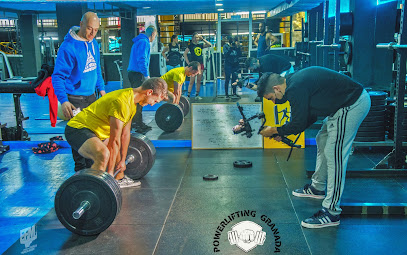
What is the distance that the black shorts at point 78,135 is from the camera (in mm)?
2986

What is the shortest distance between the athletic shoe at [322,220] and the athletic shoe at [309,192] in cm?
51

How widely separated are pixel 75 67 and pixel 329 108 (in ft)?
7.18

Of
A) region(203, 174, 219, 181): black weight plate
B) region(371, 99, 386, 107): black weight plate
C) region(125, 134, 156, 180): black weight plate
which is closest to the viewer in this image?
region(125, 134, 156, 180): black weight plate

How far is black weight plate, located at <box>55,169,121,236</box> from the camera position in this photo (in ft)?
8.66

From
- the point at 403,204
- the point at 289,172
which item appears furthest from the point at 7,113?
the point at 403,204

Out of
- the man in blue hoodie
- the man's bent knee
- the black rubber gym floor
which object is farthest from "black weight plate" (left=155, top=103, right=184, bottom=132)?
the man's bent knee

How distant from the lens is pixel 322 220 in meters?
2.81

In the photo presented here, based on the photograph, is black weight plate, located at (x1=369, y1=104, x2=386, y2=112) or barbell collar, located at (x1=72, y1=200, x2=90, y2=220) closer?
barbell collar, located at (x1=72, y1=200, x2=90, y2=220)

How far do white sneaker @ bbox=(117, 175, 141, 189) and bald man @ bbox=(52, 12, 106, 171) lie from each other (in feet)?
1.20

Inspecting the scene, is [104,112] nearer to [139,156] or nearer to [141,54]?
[139,156]

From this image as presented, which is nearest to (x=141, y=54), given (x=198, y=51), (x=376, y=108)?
(x=376, y=108)

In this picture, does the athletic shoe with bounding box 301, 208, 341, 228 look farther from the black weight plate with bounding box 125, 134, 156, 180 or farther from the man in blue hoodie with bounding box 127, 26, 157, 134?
the man in blue hoodie with bounding box 127, 26, 157, 134

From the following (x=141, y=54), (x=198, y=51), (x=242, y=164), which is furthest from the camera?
(x=198, y=51)

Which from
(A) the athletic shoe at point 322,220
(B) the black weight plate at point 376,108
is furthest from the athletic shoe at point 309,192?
(B) the black weight plate at point 376,108
